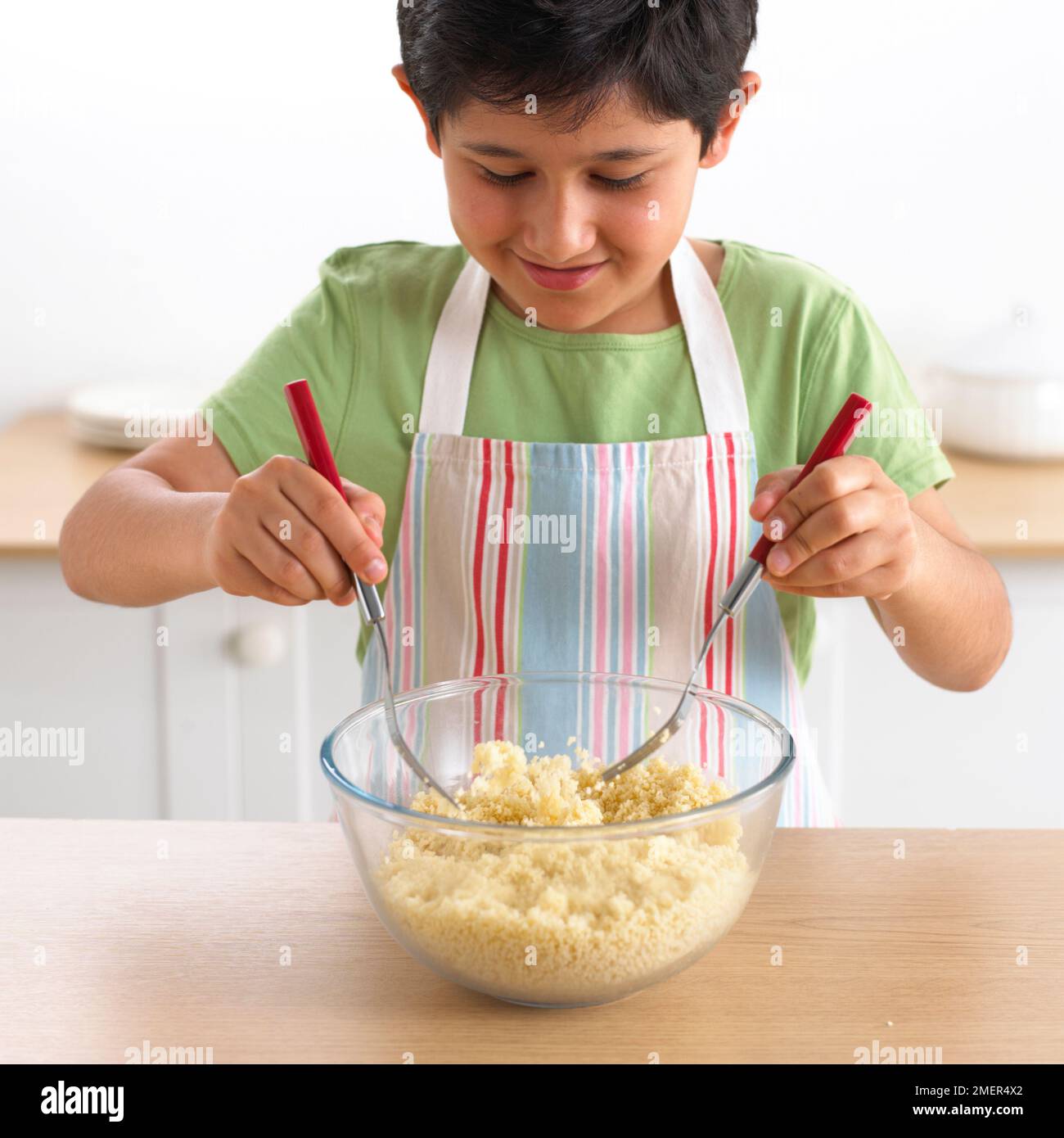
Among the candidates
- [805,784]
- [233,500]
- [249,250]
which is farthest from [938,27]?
[233,500]

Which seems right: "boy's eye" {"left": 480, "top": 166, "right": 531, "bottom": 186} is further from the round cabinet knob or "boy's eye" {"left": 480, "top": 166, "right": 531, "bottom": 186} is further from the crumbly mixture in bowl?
the round cabinet knob

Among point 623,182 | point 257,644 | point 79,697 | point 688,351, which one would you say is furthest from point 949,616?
point 79,697

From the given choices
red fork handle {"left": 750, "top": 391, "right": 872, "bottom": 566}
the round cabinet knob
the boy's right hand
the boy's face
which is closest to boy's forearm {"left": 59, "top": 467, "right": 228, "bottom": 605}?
the boy's right hand

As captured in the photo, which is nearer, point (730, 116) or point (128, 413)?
point (730, 116)

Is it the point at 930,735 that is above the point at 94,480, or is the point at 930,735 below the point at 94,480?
below

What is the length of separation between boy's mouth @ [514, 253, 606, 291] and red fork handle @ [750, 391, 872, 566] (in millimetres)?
233

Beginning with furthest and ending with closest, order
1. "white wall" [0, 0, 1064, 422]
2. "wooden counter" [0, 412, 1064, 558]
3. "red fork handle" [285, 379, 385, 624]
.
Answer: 1. "white wall" [0, 0, 1064, 422]
2. "wooden counter" [0, 412, 1064, 558]
3. "red fork handle" [285, 379, 385, 624]

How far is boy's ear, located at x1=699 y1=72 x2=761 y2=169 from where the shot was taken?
3.09 ft

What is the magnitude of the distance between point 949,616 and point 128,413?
49.1 inches

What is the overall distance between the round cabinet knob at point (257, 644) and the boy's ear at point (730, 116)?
2.87 ft

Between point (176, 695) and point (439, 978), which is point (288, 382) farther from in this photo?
point (176, 695)

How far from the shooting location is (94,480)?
1775mm

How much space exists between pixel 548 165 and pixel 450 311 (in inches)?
12.0
